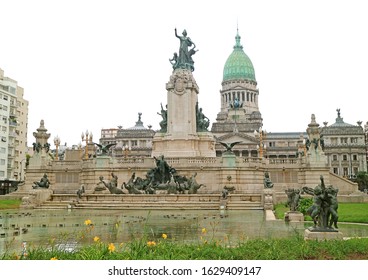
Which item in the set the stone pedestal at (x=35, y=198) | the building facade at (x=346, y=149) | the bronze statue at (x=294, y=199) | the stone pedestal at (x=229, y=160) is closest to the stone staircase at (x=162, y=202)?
the stone pedestal at (x=35, y=198)

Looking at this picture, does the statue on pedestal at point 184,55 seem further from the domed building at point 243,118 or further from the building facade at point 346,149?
the building facade at point 346,149

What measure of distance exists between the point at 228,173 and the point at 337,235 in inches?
1218

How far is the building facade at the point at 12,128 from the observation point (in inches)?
3046

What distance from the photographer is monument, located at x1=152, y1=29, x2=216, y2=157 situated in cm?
4881

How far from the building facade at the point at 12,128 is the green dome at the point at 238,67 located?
85.7 meters

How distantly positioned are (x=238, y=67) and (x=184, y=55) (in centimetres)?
10734

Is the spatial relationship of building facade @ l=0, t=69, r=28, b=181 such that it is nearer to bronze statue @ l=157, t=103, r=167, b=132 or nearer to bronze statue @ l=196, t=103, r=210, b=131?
bronze statue @ l=157, t=103, r=167, b=132

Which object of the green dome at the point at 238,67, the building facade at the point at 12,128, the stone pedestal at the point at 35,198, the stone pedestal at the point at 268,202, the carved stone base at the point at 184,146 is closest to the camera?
the stone pedestal at the point at 268,202

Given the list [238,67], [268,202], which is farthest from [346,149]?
[268,202]

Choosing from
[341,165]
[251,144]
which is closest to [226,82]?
[251,144]

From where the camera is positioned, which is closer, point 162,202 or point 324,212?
point 324,212

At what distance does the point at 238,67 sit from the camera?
6147 inches

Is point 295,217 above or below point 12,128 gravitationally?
below

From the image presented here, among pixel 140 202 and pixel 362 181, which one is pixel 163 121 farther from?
pixel 362 181
